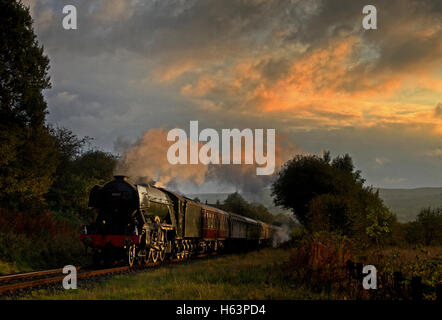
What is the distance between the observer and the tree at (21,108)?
1053 inches

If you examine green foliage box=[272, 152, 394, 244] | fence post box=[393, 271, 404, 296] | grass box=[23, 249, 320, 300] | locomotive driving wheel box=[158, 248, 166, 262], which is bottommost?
locomotive driving wheel box=[158, 248, 166, 262]

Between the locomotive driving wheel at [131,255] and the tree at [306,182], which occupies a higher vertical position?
the tree at [306,182]

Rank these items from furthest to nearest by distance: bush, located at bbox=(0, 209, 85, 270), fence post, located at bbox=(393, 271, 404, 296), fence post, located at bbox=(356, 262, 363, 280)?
bush, located at bbox=(0, 209, 85, 270) → fence post, located at bbox=(356, 262, 363, 280) → fence post, located at bbox=(393, 271, 404, 296)

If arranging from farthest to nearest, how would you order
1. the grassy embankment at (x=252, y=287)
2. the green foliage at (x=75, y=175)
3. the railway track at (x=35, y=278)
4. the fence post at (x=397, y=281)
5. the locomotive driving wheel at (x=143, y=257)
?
1. the green foliage at (x=75, y=175)
2. the locomotive driving wheel at (x=143, y=257)
3. the railway track at (x=35, y=278)
4. the grassy embankment at (x=252, y=287)
5. the fence post at (x=397, y=281)

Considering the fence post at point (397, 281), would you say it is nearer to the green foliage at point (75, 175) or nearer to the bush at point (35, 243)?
the bush at point (35, 243)

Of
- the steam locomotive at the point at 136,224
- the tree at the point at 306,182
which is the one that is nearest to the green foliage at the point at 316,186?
the tree at the point at 306,182

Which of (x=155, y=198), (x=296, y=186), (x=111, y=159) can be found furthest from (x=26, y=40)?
(x=296, y=186)

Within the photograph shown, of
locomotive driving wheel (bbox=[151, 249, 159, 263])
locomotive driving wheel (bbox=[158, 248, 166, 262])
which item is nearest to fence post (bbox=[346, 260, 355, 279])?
locomotive driving wheel (bbox=[151, 249, 159, 263])

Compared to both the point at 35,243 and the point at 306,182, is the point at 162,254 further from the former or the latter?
the point at 306,182

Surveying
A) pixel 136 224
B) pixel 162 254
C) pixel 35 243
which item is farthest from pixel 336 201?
pixel 35 243

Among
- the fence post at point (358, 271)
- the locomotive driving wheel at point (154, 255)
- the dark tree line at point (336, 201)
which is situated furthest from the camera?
the dark tree line at point (336, 201)

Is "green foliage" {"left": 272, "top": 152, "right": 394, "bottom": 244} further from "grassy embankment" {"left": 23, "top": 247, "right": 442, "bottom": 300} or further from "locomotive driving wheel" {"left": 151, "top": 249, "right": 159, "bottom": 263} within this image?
"grassy embankment" {"left": 23, "top": 247, "right": 442, "bottom": 300}

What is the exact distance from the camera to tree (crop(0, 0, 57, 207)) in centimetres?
2673

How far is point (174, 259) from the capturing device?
26406 mm
